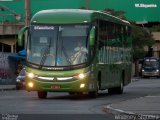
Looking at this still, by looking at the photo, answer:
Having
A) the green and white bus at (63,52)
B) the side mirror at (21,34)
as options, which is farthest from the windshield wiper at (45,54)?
the side mirror at (21,34)

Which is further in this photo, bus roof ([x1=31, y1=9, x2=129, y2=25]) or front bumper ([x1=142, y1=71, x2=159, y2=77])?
front bumper ([x1=142, y1=71, x2=159, y2=77])

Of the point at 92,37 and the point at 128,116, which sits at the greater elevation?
the point at 92,37

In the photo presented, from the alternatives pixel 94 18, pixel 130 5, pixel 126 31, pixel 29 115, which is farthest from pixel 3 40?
pixel 29 115

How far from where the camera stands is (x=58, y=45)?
27344 mm

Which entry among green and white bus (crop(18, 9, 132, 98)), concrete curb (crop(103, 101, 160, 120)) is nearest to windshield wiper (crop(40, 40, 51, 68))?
green and white bus (crop(18, 9, 132, 98))

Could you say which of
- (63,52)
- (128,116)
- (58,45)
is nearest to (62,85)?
(63,52)

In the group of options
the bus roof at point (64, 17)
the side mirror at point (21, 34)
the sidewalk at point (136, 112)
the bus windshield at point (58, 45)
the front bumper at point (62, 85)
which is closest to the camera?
the sidewalk at point (136, 112)

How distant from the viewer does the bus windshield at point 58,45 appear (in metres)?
27.2

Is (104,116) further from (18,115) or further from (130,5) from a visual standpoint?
(130,5)

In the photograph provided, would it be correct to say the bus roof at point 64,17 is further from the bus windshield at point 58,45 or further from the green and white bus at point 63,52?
the bus windshield at point 58,45

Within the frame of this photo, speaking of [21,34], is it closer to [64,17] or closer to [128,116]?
[64,17]

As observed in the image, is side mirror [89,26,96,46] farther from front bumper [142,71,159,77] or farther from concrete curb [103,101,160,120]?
front bumper [142,71,159,77]

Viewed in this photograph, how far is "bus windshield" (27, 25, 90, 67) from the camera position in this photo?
89.4ft

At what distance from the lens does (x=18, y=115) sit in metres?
19.0
